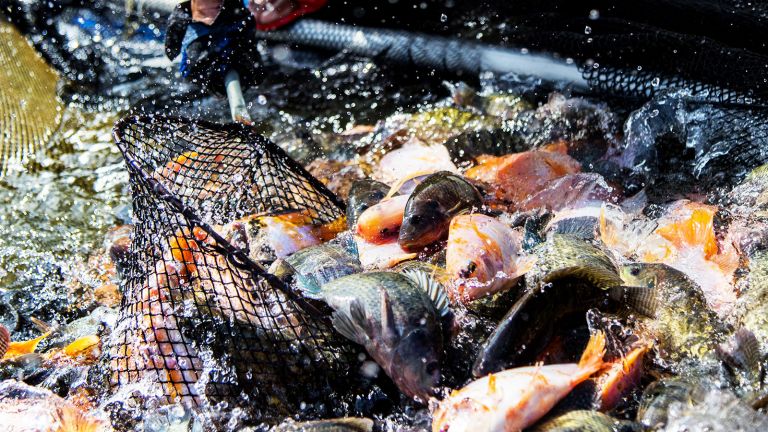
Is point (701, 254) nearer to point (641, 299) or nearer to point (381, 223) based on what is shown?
point (641, 299)

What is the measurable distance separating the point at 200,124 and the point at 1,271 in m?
2.27

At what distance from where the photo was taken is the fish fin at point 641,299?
8.75 feet

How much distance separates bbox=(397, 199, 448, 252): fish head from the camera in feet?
10.3

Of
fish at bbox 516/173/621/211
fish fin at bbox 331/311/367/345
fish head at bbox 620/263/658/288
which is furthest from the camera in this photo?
fish at bbox 516/173/621/211

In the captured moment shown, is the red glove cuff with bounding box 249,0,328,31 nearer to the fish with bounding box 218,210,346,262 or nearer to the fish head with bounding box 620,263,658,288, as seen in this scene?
the fish with bounding box 218,210,346,262

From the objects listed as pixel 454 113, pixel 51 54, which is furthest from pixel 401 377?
pixel 51 54

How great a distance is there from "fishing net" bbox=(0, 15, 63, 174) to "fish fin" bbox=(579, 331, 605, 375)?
586 centimetres

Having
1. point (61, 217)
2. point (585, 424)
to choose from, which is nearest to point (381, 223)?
point (585, 424)

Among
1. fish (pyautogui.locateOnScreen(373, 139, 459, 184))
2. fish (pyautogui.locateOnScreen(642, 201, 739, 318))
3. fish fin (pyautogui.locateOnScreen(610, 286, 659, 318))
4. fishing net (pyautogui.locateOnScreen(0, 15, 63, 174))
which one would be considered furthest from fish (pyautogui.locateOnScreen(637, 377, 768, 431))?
fishing net (pyautogui.locateOnScreen(0, 15, 63, 174))

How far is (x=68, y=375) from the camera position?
303 cm

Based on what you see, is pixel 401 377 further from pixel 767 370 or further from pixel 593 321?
pixel 767 370

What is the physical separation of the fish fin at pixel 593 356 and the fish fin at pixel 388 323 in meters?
0.67

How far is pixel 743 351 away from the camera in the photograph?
2410 mm

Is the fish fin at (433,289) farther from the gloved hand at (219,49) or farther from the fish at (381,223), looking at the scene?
the gloved hand at (219,49)
